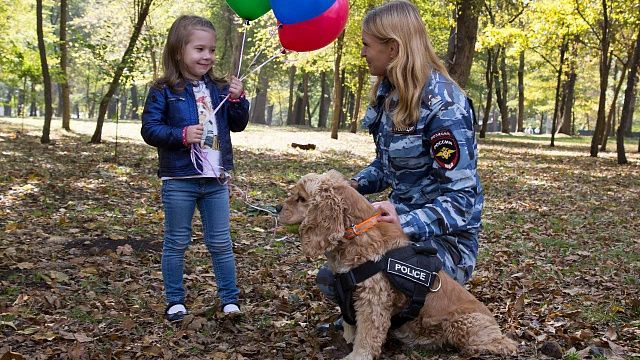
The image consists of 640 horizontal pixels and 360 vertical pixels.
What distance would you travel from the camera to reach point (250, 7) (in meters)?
5.52

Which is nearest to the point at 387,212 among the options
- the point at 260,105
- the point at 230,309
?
the point at 230,309

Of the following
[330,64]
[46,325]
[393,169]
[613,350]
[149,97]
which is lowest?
[46,325]

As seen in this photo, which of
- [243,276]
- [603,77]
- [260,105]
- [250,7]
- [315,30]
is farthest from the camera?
[260,105]

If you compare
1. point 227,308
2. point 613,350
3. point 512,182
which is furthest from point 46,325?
point 512,182

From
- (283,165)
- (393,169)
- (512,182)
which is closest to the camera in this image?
(393,169)

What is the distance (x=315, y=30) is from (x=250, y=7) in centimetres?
72

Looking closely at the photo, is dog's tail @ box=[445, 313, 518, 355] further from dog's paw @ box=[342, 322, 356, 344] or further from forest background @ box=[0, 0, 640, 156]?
forest background @ box=[0, 0, 640, 156]

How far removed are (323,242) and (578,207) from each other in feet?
32.3

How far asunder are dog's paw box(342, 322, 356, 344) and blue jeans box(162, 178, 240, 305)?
4.33ft

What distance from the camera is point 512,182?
50.9ft

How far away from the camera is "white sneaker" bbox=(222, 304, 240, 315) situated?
16.8 ft

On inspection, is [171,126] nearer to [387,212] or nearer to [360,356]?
[387,212]

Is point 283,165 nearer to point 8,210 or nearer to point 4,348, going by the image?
point 8,210

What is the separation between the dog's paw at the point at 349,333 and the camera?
→ 4.39 m
